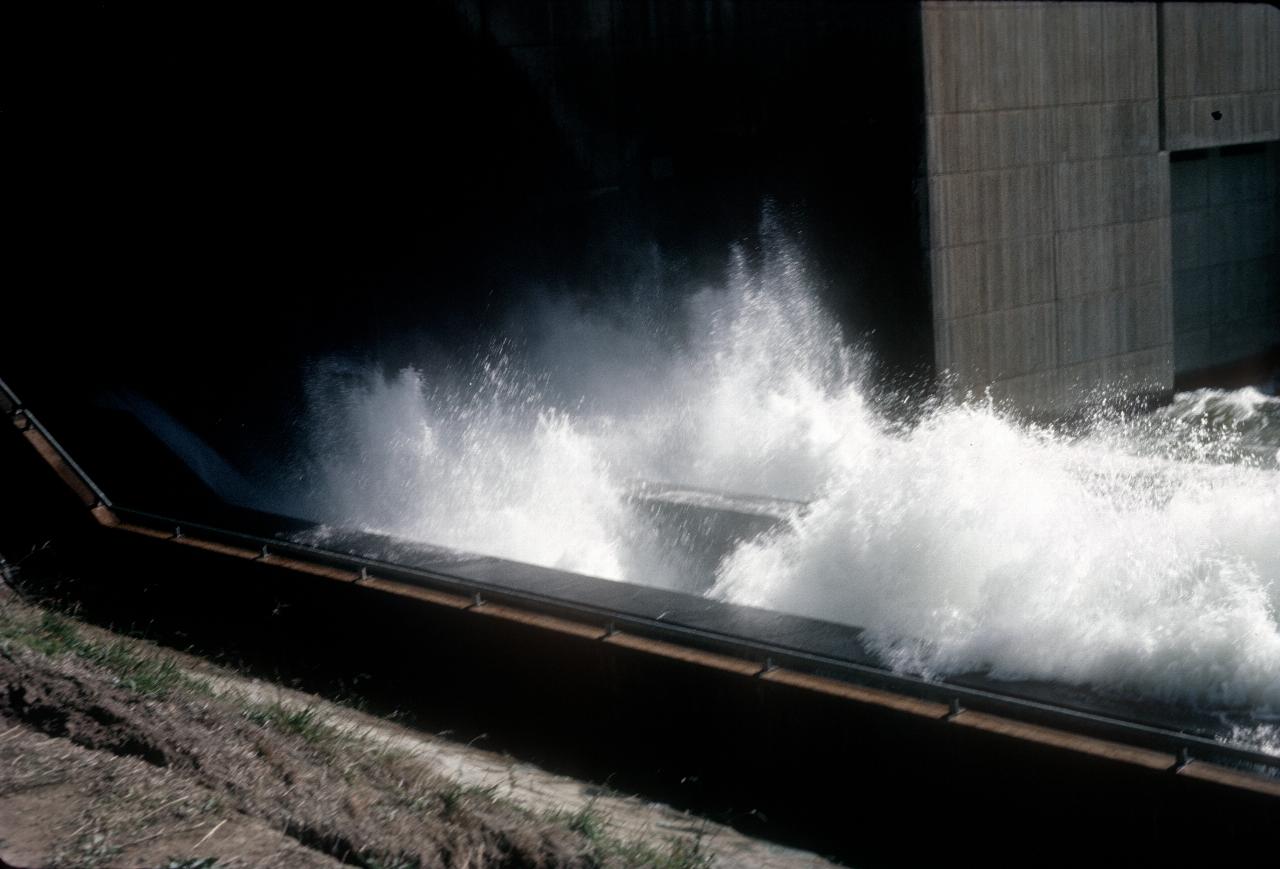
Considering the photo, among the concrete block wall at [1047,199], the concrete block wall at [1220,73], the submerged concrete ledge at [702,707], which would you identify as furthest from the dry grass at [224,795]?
the concrete block wall at [1220,73]

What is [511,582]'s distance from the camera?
698 centimetres

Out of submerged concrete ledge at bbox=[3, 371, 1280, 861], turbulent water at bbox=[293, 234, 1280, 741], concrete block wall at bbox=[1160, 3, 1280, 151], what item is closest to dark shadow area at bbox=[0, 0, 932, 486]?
turbulent water at bbox=[293, 234, 1280, 741]

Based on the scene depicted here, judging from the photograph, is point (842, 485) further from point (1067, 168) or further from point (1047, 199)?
point (1067, 168)

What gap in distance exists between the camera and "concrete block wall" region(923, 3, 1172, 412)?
11.8m

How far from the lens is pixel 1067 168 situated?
12.7m

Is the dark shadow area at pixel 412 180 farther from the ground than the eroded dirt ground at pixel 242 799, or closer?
farther from the ground

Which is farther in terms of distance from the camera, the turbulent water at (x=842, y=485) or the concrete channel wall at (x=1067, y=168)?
the concrete channel wall at (x=1067, y=168)

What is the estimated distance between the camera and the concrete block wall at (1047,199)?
11766mm

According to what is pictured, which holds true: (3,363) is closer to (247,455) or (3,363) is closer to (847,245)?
(247,455)

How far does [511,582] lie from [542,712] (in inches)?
30.0

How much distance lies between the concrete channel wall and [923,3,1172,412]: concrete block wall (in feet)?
0.05

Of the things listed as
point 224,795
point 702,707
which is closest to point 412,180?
point 702,707

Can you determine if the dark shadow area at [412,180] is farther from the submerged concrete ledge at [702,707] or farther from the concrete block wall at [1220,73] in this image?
the submerged concrete ledge at [702,707]

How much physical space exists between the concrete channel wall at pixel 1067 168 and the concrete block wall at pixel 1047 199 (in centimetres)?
2
